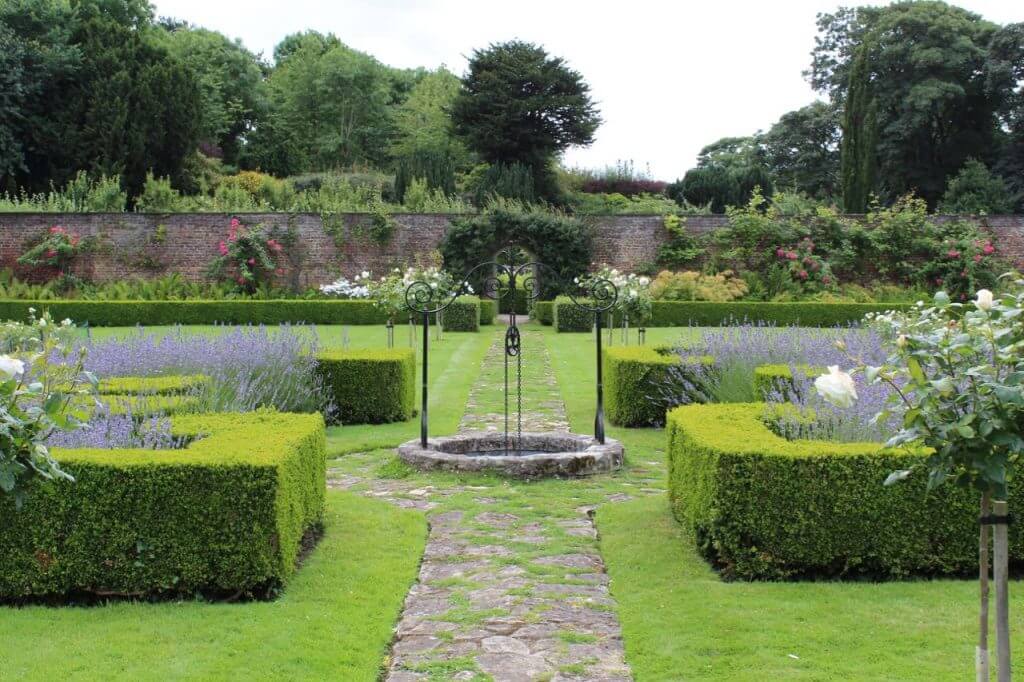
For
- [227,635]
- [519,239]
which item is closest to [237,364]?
[227,635]

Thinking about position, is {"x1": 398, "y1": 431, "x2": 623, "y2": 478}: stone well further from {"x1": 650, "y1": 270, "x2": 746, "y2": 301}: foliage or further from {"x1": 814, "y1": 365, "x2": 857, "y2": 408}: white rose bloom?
{"x1": 650, "y1": 270, "x2": 746, "y2": 301}: foliage

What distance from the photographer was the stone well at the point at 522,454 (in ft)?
21.5

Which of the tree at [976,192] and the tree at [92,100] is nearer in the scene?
the tree at [92,100]

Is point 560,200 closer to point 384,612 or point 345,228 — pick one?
point 345,228

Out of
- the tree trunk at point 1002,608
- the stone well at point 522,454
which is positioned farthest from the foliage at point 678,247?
the tree trunk at point 1002,608

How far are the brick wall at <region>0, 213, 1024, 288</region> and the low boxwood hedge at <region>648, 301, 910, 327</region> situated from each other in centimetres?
414

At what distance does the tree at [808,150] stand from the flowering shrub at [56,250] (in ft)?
80.8

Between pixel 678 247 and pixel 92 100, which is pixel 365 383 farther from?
pixel 92 100

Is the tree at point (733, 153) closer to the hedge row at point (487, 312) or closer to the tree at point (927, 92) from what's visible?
the tree at point (927, 92)

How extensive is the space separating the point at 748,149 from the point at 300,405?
36094 millimetres

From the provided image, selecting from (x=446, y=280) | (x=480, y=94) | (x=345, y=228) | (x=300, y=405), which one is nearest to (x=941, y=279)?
(x=446, y=280)

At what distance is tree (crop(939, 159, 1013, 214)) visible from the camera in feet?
96.3

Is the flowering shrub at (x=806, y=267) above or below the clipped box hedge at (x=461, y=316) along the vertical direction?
above

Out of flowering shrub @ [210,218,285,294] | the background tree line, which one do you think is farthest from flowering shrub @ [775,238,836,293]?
flowering shrub @ [210,218,285,294]
